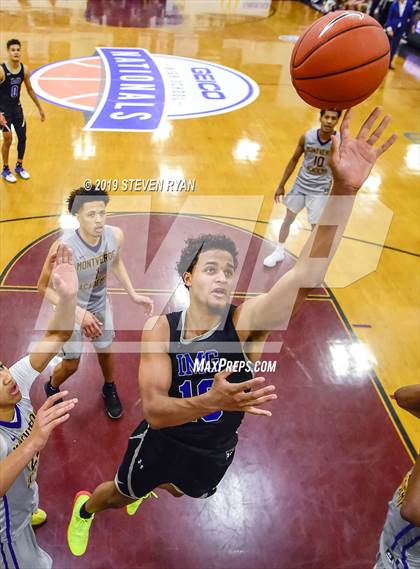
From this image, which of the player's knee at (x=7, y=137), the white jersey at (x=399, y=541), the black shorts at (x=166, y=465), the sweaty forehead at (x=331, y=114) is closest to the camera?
the white jersey at (x=399, y=541)

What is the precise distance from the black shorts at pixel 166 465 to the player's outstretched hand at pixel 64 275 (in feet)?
2.81

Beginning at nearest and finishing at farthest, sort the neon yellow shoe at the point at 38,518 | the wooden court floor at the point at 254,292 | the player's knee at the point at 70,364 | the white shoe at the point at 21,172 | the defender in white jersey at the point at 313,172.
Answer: the neon yellow shoe at the point at 38,518 → the wooden court floor at the point at 254,292 → the player's knee at the point at 70,364 → the defender in white jersey at the point at 313,172 → the white shoe at the point at 21,172

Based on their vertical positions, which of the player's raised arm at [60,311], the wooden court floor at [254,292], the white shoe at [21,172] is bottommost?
the white shoe at [21,172]

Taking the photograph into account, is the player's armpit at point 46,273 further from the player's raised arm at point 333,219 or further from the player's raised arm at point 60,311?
the player's raised arm at point 333,219

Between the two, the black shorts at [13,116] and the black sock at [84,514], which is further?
the black shorts at [13,116]

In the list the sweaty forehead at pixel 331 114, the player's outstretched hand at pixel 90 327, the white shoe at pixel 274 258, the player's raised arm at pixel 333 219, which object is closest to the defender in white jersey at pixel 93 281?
the player's outstretched hand at pixel 90 327

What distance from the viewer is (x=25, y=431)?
245 centimetres

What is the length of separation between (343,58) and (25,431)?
9.78 feet

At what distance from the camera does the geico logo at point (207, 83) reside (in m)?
11.1

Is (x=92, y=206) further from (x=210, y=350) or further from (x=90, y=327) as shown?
(x=210, y=350)

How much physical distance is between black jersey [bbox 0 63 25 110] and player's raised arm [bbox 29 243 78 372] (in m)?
4.82

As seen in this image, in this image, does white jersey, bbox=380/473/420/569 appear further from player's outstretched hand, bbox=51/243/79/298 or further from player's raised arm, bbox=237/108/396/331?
player's outstretched hand, bbox=51/243/79/298

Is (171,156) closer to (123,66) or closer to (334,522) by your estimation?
(123,66)

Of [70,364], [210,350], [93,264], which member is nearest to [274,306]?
[210,350]
